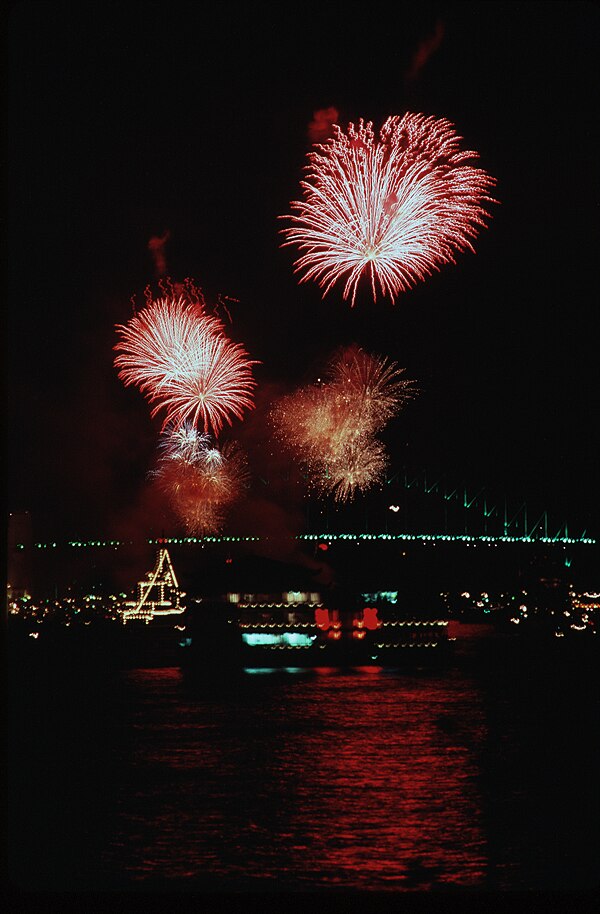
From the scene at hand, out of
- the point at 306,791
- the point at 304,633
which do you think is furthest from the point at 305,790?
the point at 304,633

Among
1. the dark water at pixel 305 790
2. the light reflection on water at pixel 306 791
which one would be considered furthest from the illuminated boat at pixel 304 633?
the light reflection on water at pixel 306 791

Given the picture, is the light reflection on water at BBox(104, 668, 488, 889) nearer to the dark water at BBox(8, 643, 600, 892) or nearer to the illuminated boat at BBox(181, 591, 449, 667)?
the dark water at BBox(8, 643, 600, 892)

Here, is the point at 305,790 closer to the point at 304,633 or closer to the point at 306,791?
the point at 306,791

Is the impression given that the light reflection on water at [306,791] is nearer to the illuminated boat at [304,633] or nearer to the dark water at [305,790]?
the dark water at [305,790]

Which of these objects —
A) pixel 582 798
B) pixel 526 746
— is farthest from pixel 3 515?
pixel 526 746

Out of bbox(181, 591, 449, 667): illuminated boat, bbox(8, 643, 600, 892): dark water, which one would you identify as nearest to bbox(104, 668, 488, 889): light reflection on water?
bbox(8, 643, 600, 892): dark water

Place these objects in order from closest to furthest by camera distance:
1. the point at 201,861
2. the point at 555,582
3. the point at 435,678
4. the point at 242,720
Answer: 1. the point at 201,861
2. the point at 242,720
3. the point at 435,678
4. the point at 555,582

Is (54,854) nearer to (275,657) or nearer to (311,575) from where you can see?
(275,657)
